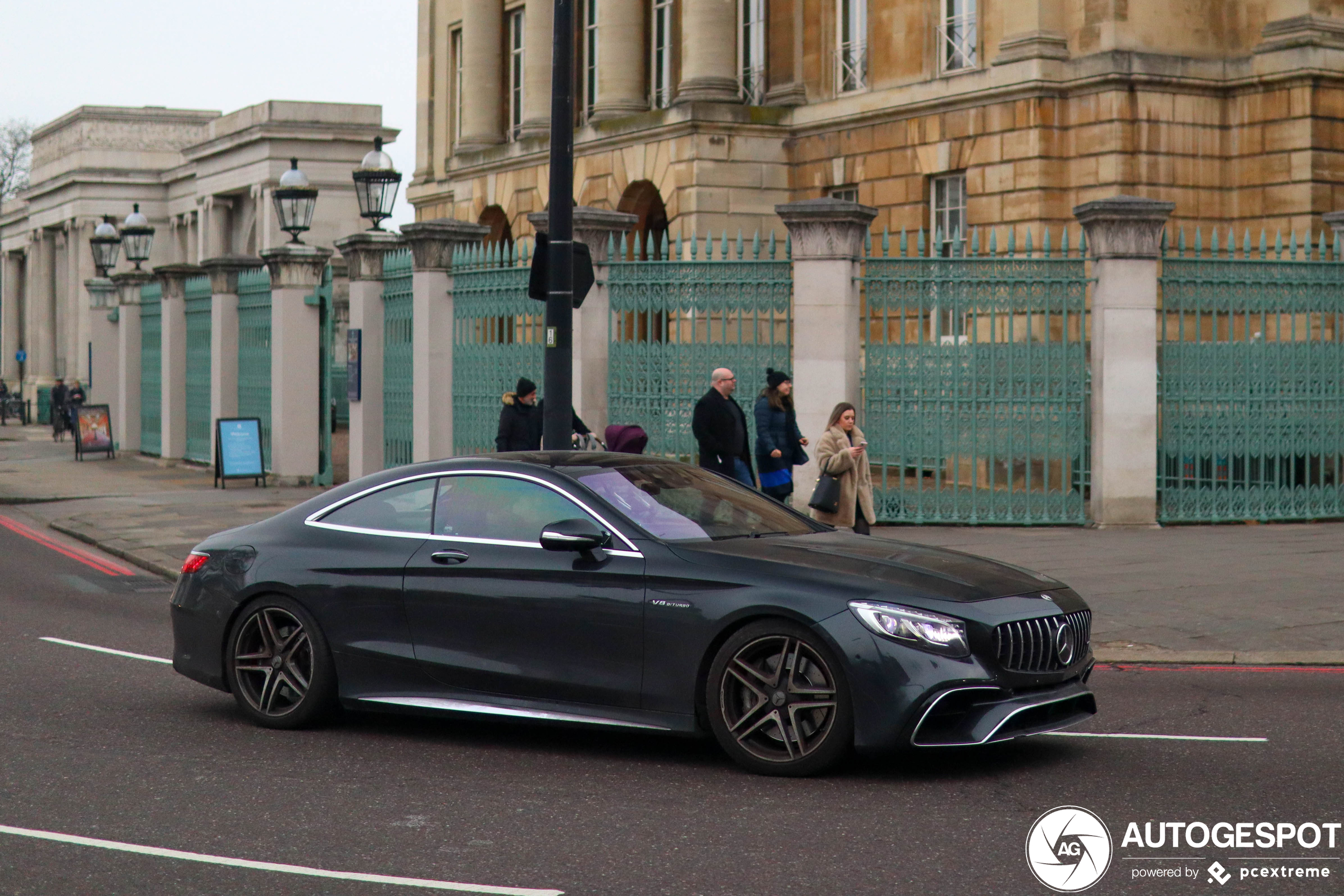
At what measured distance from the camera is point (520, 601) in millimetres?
7531

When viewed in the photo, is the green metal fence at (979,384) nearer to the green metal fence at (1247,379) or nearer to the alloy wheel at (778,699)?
the green metal fence at (1247,379)

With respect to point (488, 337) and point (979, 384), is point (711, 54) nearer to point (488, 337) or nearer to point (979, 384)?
point (488, 337)

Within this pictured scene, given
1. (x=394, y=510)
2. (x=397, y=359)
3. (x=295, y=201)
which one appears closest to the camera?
(x=394, y=510)

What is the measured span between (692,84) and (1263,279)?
15.8 metres

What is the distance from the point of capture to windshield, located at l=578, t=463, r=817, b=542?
25.1 ft

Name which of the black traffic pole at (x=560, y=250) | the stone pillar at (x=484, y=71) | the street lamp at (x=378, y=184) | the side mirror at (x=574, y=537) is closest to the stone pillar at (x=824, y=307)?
the black traffic pole at (x=560, y=250)

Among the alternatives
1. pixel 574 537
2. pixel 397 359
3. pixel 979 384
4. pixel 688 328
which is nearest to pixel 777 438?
pixel 979 384

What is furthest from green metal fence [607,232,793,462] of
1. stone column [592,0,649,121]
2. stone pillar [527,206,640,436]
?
stone column [592,0,649,121]

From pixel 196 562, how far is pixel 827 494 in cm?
559

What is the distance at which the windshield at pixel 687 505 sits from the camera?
7645 mm

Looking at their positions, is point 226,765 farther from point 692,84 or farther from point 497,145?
point 497,145

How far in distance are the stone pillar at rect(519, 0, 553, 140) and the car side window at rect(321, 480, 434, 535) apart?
2906 centimetres

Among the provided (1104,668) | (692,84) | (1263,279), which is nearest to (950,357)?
(1263,279)

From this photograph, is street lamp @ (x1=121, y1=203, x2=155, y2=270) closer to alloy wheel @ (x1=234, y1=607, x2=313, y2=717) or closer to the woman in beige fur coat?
the woman in beige fur coat
